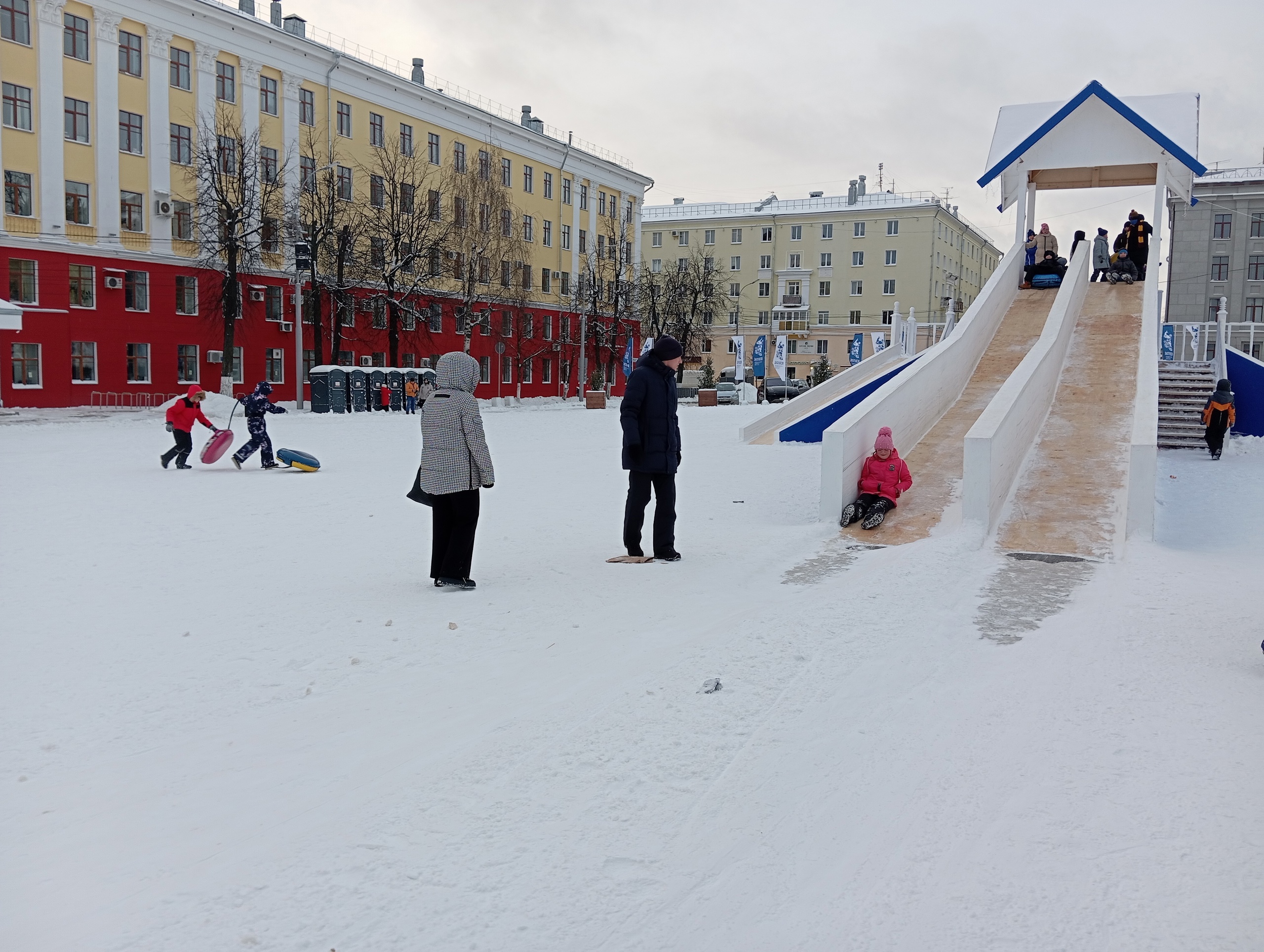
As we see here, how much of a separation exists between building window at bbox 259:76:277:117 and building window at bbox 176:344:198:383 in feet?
33.0

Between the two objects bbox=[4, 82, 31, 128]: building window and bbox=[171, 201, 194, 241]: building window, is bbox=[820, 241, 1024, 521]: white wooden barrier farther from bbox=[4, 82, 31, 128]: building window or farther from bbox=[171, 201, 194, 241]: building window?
bbox=[4, 82, 31, 128]: building window

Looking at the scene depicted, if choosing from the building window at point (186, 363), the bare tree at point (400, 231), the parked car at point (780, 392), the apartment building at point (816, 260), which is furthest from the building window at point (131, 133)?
the apartment building at point (816, 260)

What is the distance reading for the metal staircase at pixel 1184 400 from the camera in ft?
63.9

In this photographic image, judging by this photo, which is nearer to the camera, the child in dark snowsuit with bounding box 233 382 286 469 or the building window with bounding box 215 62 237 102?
the child in dark snowsuit with bounding box 233 382 286 469

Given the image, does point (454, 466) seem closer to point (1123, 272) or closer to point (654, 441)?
point (654, 441)

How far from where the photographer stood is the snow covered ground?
2.91m

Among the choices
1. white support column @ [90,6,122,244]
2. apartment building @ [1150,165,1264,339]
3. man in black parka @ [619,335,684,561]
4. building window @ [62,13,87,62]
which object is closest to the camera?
man in black parka @ [619,335,684,561]

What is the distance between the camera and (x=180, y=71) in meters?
36.7

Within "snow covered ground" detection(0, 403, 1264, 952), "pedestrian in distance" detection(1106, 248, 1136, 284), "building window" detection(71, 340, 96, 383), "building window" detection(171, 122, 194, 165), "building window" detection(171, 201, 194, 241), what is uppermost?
"building window" detection(171, 122, 194, 165)

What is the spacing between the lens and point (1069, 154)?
73.3 feet

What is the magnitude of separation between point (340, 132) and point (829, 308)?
44.0m

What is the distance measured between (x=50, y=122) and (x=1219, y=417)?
3446 cm

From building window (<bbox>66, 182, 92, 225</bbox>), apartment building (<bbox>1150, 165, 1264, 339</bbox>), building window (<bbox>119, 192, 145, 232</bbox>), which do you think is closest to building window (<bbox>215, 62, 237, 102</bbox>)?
building window (<bbox>119, 192, 145, 232</bbox>)

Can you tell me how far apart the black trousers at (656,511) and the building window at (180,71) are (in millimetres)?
35513
